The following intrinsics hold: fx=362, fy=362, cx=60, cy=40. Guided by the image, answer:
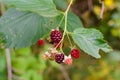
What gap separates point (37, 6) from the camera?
956 millimetres

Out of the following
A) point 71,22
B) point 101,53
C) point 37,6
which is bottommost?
point 101,53

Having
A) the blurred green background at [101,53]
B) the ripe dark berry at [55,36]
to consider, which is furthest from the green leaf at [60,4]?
the blurred green background at [101,53]

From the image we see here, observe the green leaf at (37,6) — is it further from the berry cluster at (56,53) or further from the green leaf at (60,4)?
the green leaf at (60,4)

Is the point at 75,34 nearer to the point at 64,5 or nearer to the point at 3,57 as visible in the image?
the point at 64,5

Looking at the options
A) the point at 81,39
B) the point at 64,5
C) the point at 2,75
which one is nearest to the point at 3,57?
the point at 2,75

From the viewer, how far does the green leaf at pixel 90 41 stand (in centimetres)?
97

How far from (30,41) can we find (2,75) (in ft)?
3.21

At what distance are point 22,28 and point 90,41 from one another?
0.70 ft

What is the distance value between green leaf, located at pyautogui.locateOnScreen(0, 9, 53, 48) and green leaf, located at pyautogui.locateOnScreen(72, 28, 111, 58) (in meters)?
0.11

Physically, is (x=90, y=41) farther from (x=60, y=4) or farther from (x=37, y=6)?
(x=60, y=4)

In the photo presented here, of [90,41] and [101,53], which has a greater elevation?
[90,41]

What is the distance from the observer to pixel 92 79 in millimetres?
2963

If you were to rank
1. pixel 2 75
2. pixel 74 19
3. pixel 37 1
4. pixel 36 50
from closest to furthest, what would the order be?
pixel 37 1 < pixel 74 19 < pixel 2 75 < pixel 36 50

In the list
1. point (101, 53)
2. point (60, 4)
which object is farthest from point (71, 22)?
point (101, 53)
